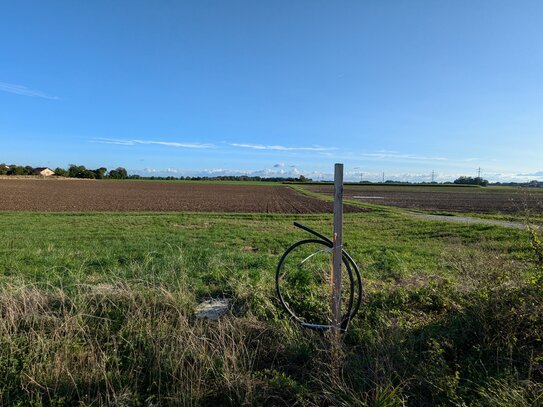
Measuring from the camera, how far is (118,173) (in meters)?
170

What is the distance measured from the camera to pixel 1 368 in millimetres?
3414

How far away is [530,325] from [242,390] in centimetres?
316

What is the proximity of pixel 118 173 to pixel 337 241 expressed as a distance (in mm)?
184013

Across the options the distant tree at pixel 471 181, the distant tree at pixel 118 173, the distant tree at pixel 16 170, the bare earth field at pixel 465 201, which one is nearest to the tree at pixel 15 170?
the distant tree at pixel 16 170

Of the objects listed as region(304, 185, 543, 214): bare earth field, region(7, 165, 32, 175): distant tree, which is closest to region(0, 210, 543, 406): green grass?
region(304, 185, 543, 214): bare earth field

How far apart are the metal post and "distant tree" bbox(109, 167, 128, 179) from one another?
181661 mm

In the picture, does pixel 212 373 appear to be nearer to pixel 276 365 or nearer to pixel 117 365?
pixel 276 365

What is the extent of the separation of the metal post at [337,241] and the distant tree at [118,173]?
181661 mm

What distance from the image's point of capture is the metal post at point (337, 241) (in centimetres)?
381

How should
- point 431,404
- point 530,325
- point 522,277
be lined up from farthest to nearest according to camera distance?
point 522,277 → point 530,325 → point 431,404

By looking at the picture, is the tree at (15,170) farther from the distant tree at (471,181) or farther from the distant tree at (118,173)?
the distant tree at (471,181)

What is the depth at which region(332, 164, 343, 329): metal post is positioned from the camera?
12.5 feet

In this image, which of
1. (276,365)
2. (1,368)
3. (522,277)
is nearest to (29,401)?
(1,368)

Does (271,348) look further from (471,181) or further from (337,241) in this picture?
(471,181)
